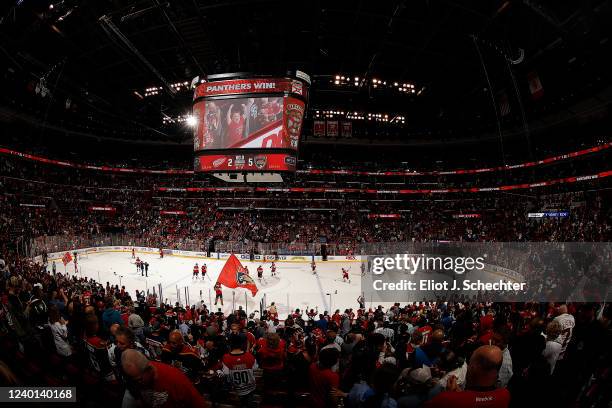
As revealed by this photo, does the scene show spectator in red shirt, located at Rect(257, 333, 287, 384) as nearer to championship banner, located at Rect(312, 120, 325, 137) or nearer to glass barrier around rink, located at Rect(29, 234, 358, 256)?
championship banner, located at Rect(312, 120, 325, 137)

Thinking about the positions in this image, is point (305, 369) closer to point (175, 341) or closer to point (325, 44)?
point (175, 341)

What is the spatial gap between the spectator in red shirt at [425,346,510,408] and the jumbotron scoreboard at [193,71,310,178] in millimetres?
11443

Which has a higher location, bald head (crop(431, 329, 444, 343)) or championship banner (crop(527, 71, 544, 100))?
championship banner (crop(527, 71, 544, 100))

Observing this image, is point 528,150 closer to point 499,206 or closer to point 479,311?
point 499,206

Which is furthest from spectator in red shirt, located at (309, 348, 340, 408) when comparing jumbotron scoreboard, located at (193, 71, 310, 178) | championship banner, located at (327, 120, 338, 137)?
championship banner, located at (327, 120, 338, 137)

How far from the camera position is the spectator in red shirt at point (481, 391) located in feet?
7.18

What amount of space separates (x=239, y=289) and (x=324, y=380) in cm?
1730

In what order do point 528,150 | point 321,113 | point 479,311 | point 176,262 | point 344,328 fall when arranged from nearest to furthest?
point 344,328
point 479,311
point 321,113
point 176,262
point 528,150

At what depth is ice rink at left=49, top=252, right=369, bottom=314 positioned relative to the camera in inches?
698

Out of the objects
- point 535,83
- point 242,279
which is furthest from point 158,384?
point 535,83

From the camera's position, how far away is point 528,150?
36.0 metres

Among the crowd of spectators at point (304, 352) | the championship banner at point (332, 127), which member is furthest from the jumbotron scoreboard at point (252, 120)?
the championship banner at point (332, 127)

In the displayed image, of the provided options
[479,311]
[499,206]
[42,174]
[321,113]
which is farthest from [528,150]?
[42,174]

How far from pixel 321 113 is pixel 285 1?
43.9 ft
